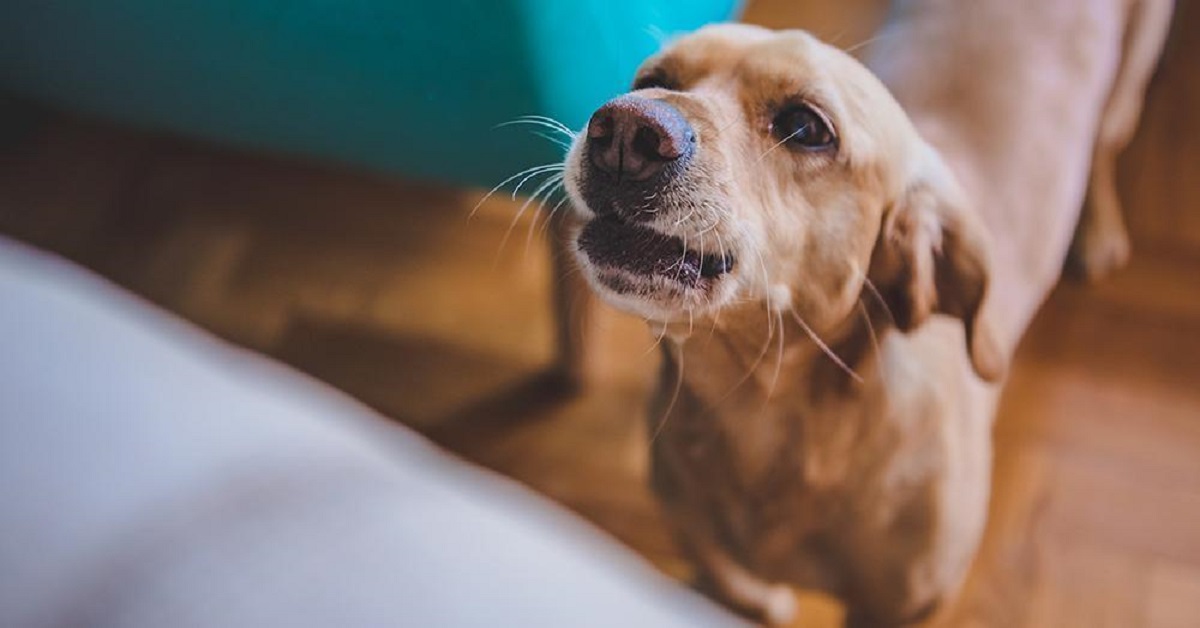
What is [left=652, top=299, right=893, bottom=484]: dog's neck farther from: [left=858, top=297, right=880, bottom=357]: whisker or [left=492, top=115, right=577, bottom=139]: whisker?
[left=492, top=115, right=577, bottom=139]: whisker

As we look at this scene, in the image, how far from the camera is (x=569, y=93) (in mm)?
803

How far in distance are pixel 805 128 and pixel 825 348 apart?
0.16 m

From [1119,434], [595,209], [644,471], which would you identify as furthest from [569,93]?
[1119,434]

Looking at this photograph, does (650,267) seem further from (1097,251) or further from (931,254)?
(1097,251)

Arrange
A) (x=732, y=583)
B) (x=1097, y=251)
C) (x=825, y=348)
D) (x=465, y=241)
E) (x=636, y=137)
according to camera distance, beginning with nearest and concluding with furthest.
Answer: (x=636, y=137), (x=825, y=348), (x=732, y=583), (x=1097, y=251), (x=465, y=241)

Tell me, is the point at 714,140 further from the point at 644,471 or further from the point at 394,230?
the point at 394,230

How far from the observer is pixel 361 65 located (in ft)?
2.83

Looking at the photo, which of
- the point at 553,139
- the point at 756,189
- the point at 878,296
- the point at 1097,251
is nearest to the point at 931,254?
the point at 878,296

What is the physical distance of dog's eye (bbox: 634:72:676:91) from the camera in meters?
0.72

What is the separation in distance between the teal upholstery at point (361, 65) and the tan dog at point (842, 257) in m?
0.09

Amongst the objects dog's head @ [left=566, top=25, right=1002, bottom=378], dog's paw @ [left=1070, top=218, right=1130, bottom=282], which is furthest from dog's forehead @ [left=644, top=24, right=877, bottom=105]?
dog's paw @ [left=1070, top=218, right=1130, bottom=282]

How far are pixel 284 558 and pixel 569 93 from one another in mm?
519

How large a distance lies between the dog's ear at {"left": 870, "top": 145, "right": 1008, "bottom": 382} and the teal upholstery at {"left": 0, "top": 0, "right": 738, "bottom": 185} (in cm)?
24

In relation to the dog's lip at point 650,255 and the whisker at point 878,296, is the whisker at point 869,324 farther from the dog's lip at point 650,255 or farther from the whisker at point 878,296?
the dog's lip at point 650,255
